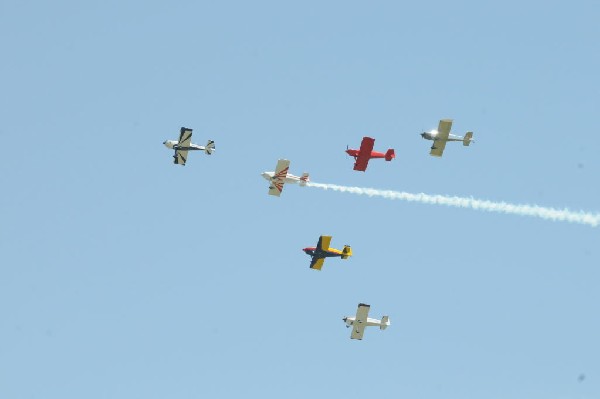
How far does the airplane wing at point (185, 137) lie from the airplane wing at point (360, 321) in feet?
99.9

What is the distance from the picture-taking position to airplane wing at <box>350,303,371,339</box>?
489 ft

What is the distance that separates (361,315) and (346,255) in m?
10.1

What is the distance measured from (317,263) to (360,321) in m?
12.4

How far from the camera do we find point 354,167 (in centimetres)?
13350

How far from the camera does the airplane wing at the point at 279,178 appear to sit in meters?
137

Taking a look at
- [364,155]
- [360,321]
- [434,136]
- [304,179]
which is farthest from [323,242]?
[434,136]

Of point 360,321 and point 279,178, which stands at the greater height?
point 279,178

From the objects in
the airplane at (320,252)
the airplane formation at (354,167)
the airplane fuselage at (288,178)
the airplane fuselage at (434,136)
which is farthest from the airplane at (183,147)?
the airplane fuselage at (434,136)

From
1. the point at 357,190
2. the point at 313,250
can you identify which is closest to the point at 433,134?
the point at 357,190

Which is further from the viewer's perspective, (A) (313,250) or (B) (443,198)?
(A) (313,250)

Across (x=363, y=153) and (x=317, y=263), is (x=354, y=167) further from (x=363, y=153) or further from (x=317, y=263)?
(x=317, y=263)

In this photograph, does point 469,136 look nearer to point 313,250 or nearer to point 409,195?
point 409,195

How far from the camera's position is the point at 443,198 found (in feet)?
423

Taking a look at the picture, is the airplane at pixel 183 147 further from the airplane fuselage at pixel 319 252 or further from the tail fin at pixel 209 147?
the airplane fuselage at pixel 319 252
